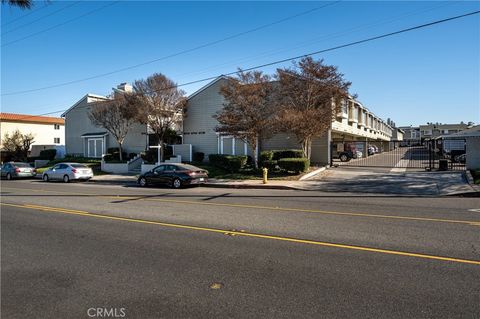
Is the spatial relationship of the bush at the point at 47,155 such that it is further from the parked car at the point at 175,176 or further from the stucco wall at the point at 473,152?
the stucco wall at the point at 473,152

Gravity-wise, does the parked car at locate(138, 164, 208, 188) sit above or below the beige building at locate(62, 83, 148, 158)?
below

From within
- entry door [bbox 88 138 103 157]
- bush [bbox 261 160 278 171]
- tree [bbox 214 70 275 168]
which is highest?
tree [bbox 214 70 275 168]

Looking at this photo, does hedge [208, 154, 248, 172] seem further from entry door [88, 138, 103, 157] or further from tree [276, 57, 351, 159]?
entry door [88, 138, 103, 157]

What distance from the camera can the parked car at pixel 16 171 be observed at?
2955 cm

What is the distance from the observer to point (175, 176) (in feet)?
64.3

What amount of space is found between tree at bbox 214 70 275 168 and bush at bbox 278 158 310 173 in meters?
2.42

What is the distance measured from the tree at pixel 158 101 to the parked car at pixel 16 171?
33.1 ft

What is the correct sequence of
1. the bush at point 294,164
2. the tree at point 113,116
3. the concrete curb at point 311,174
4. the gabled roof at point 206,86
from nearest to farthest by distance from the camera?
the concrete curb at point 311,174, the bush at point 294,164, the gabled roof at point 206,86, the tree at point 113,116

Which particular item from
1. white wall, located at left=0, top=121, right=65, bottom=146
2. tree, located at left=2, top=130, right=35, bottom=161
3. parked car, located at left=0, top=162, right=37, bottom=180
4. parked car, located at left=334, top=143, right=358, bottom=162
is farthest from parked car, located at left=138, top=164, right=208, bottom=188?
white wall, located at left=0, top=121, right=65, bottom=146

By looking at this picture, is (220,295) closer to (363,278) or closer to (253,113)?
(363,278)

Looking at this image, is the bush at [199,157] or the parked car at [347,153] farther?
the parked car at [347,153]

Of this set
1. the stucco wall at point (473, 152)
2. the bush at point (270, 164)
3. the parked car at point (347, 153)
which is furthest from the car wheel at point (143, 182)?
the parked car at point (347, 153)

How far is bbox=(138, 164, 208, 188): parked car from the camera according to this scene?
766 inches

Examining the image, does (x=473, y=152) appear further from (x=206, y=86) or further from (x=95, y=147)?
(x=95, y=147)
